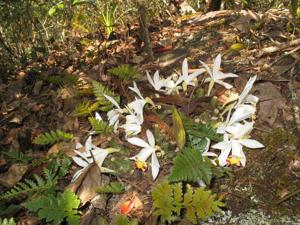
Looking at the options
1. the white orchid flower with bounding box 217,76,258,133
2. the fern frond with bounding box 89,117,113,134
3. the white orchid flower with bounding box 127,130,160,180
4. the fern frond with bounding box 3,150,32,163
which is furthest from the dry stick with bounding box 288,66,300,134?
the fern frond with bounding box 3,150,32,163

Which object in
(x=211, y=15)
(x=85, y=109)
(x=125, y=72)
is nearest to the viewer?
(x=85, y=109)

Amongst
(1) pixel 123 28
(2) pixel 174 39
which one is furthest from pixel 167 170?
(1) pixel 123 28

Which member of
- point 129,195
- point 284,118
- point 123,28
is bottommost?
point 129,195

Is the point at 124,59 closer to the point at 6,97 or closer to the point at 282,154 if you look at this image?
the point at 6,97

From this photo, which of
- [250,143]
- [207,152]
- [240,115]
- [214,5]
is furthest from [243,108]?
[214,5]

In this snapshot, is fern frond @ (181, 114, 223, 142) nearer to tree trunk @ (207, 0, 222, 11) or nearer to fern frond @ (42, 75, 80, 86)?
fern frond @ (42, 75, 80, 86)

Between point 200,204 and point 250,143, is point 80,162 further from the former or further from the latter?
point 250,143

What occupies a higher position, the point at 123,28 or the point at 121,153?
the point at 123,28
